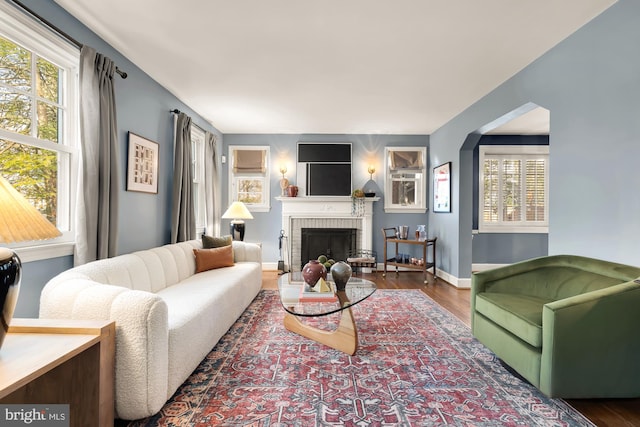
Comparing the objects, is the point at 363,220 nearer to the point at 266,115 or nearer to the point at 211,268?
the point at 266,115

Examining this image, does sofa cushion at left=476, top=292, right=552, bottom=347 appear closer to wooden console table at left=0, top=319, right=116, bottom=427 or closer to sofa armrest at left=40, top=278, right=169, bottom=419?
sofa armrest at left=40, top=278, right=169, bottom=419

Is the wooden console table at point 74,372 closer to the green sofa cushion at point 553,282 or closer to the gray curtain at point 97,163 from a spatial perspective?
the gray curtain at point 97,163

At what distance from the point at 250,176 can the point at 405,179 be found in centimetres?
299

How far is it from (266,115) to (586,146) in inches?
155

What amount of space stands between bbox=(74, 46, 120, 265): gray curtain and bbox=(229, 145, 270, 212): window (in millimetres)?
3285

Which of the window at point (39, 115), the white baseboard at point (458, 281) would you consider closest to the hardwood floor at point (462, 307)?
the white baseboard at point (458, 281)

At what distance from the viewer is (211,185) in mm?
5270

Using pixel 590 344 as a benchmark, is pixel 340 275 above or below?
above

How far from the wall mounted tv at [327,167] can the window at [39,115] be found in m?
3.90

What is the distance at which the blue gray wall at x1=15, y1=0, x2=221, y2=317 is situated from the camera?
221 centimetres

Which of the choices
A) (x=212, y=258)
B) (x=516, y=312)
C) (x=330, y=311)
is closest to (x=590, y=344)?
(x=516, y=312)

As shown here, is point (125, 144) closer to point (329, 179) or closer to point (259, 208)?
point (259, 208)

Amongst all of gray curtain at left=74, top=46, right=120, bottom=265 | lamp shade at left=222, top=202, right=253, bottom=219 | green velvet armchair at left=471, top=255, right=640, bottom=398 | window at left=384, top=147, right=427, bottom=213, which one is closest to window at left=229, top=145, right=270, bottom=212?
lamp shade at left=222, top=202, right=253, bottom=219

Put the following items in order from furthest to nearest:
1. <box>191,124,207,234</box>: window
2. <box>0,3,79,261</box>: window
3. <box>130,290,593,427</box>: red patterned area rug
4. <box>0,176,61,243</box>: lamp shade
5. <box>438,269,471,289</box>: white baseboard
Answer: <box>191,124,207,234</box>: window → <box>438,269,471,289</box>: white baseboard → <box>0,3,79,261</box>: window → <box>130,290,593,427</box>: red patterned area rug → <box>0,176,61,243</box>: lamp shade
